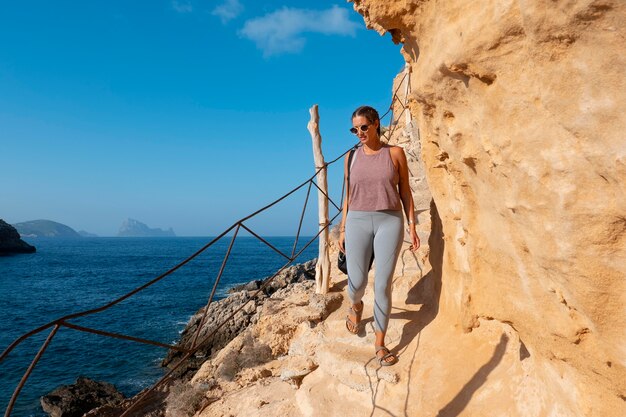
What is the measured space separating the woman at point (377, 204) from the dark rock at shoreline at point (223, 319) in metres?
3.77

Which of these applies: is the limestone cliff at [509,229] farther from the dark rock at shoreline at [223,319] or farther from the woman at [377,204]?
the dark rock at shoreline at [223,319]

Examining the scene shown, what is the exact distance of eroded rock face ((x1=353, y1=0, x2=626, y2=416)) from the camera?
5.49ft

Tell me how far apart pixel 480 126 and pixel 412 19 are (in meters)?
1.25

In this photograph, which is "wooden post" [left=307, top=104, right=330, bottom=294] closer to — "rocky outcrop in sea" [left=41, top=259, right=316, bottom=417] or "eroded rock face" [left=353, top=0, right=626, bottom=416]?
"rocky outcrop in sea" [left=41, top=259, right=316, bottom=417]

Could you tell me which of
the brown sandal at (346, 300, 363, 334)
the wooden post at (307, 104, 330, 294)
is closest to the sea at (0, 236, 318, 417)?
the wooden post at (307, 104, 330, 294)

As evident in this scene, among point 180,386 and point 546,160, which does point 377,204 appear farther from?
point 180,386

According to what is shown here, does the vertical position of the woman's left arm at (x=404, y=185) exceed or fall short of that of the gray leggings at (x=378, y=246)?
it exceeds it

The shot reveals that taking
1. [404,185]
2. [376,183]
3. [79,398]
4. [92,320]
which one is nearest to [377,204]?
[376,183]

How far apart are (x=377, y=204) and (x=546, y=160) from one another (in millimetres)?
1752

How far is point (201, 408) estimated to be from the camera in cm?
578

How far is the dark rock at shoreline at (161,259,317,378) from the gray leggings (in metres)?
3.66

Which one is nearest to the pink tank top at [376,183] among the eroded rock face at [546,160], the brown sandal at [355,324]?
the eroded rock face at [546,160]

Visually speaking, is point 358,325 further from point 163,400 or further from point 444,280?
point 163,400

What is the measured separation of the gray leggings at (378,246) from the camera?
3635 mm
